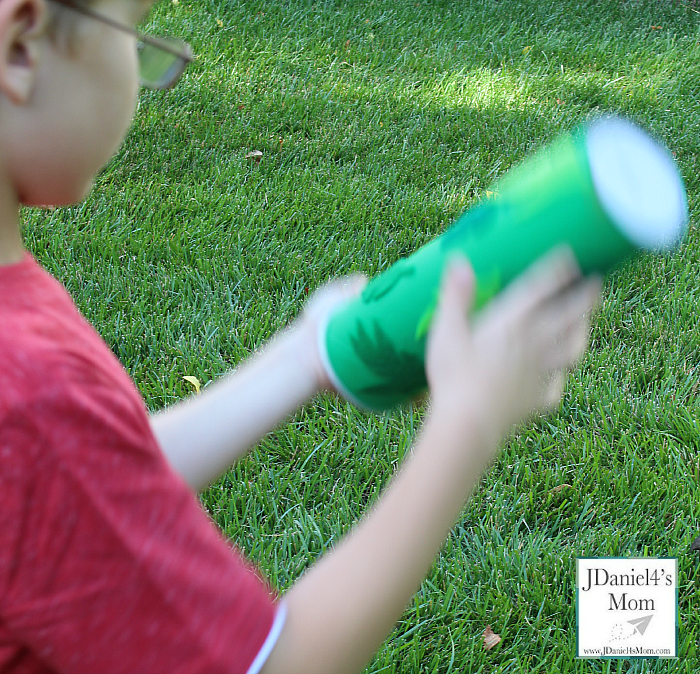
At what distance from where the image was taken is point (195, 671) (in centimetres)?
71

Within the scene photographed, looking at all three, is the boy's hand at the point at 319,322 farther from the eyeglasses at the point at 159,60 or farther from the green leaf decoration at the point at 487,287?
the eyeglasses at the point at 159,60

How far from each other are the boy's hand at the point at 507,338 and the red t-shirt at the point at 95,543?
0.30 m

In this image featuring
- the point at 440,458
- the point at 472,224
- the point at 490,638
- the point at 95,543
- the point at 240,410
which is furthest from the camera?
the point at 490,638

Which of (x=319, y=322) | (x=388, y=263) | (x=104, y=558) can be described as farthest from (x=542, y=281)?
(x=388, y=263)

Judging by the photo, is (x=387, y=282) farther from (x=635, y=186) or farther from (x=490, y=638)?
(x=490, y=638)

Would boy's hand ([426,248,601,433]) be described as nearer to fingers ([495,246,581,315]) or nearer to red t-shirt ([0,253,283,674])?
fingers ([495,246,581,315])

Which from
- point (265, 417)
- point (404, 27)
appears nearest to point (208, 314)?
point (265, 417)

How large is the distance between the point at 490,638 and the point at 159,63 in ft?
4.49

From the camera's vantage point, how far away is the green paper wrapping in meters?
0.88

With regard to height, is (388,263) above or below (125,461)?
below

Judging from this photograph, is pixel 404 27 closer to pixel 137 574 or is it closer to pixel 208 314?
pixel 208 314

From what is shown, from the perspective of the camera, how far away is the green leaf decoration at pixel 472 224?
953 mm

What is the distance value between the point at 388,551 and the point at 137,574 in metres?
0.26

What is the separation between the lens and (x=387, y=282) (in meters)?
1.04
